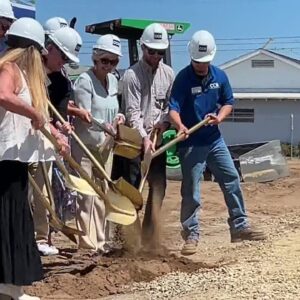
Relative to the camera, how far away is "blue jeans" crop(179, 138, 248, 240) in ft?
24.5

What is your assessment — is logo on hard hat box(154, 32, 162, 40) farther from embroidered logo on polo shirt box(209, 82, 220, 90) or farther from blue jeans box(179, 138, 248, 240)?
blue jeans box(179, 138, 248, 240)

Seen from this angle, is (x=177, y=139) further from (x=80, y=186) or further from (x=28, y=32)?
(x=28, y=32)

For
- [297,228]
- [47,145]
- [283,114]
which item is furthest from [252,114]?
[47,145]

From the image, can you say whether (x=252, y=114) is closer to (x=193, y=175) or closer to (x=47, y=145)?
(x=193, y=175)

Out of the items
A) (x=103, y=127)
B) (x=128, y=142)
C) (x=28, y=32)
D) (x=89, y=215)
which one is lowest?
(x=89, y=215)

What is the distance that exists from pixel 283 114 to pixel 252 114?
61.6 inches

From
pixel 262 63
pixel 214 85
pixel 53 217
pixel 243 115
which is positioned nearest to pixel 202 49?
pixel 214 85

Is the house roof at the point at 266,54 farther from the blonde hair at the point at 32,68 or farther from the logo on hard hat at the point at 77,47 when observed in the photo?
the blonde hair at the point at 32,68

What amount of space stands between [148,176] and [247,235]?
112cm

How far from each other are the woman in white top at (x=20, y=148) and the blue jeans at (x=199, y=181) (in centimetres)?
248

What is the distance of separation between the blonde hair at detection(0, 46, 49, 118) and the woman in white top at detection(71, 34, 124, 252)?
1.89m

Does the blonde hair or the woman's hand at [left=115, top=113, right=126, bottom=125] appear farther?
the woman's hand at [left=115, top=113, right=126, bottom=125]

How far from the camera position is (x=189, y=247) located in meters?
7.46

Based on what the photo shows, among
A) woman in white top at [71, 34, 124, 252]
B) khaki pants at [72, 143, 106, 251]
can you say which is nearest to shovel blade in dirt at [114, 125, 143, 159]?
woman in white top at [71, 34, 124, 252]
